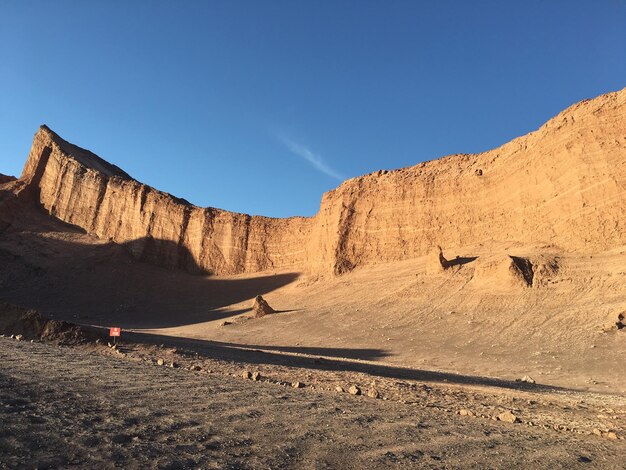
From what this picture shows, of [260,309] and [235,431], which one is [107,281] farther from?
[235,431]

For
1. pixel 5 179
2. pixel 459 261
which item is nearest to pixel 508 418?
pixel 459 261

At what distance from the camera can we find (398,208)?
36812 mm

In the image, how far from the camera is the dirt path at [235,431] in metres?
3.71

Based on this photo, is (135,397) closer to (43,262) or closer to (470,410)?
(470,410)

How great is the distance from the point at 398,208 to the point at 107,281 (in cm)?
3038

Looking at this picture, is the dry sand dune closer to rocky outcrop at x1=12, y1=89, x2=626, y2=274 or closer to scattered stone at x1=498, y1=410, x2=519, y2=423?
rocky outcrop at x1=12, y1=89, x2=626, y2=274

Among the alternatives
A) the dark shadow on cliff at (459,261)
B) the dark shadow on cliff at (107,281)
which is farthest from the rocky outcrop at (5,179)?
the dark shadow on cliff at (459,261)

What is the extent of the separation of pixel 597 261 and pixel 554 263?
77.3 inches

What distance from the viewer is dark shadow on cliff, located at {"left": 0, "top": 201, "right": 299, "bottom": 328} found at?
39406 millimetres

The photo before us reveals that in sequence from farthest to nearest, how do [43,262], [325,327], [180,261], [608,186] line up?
[180,261]
[43,262]
[325,327]
[608,186]

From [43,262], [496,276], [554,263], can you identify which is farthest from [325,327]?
[43,262]

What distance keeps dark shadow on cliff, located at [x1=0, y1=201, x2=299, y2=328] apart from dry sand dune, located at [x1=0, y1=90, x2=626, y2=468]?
20 cm

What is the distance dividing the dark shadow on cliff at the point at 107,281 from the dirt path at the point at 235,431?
29774 mm

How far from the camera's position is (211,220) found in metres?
52.0
